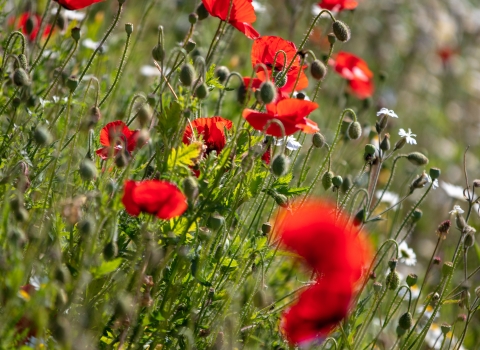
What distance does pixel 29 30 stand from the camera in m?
2.68

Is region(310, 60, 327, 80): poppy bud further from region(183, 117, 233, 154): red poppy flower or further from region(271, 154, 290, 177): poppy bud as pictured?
region(271, 154, 290, 177): poppy bud

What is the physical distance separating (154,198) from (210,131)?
52 centimetres

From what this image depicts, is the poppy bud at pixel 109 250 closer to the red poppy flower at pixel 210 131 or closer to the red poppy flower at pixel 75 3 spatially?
the red poppy flower at pixel 210 131

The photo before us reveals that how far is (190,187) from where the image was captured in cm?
179

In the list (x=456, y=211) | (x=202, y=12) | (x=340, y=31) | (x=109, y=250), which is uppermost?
(x=340, y=31)

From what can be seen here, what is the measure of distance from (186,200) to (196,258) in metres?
0.18

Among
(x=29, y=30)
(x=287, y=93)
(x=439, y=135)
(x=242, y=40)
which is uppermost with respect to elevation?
(x=287, y=93)

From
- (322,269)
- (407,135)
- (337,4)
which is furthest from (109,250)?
(337,4)

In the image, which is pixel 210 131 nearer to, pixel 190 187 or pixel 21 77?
pixel 190 187

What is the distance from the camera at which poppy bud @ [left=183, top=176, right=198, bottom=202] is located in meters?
1.78

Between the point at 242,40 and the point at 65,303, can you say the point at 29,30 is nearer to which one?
the point at 65,303

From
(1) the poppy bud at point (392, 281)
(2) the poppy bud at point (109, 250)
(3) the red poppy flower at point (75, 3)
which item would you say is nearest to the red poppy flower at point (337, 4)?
(3) the red poppy flower at point (75, 3)

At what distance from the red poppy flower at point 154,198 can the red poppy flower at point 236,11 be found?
2.44 ft

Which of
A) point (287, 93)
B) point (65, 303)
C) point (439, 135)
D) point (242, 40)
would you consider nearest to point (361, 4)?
point (439, 135)
